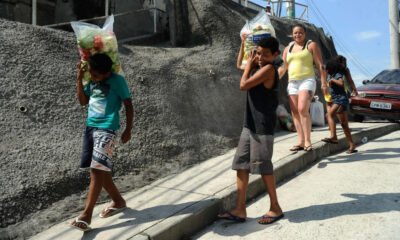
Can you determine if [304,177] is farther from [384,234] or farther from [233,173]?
[384,234]

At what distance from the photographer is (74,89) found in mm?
5496

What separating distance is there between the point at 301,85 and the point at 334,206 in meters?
2.11

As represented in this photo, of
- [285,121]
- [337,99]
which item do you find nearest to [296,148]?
[337,99]

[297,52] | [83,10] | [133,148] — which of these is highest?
[83,10]

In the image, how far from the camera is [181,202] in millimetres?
4188

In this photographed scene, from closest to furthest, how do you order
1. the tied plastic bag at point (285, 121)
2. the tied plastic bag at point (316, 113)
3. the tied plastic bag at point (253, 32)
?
the tied plastic bag at point (253, 32), the tied plastic bag at point (285, 121), the tied plastic bag at point (316, 113)

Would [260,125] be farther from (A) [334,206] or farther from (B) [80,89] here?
(B) [80,89]

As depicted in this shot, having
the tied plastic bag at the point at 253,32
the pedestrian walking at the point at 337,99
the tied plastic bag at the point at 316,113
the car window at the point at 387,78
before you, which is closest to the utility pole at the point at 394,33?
the car window at the point at 387,78

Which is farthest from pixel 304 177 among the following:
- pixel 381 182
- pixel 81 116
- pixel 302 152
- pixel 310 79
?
pixel 81 116

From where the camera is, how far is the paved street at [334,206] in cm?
369

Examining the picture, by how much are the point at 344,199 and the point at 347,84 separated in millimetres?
2831

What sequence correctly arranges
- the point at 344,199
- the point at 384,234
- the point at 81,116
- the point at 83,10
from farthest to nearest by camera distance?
1. the point at 83,10
2. the point at 81,116
3. the point at 344,199
4. the point at 384,234

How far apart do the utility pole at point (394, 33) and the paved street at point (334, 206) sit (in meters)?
12.0

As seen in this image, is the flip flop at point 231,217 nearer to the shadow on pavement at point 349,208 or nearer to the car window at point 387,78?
the shadow on pavement at point 349,208
